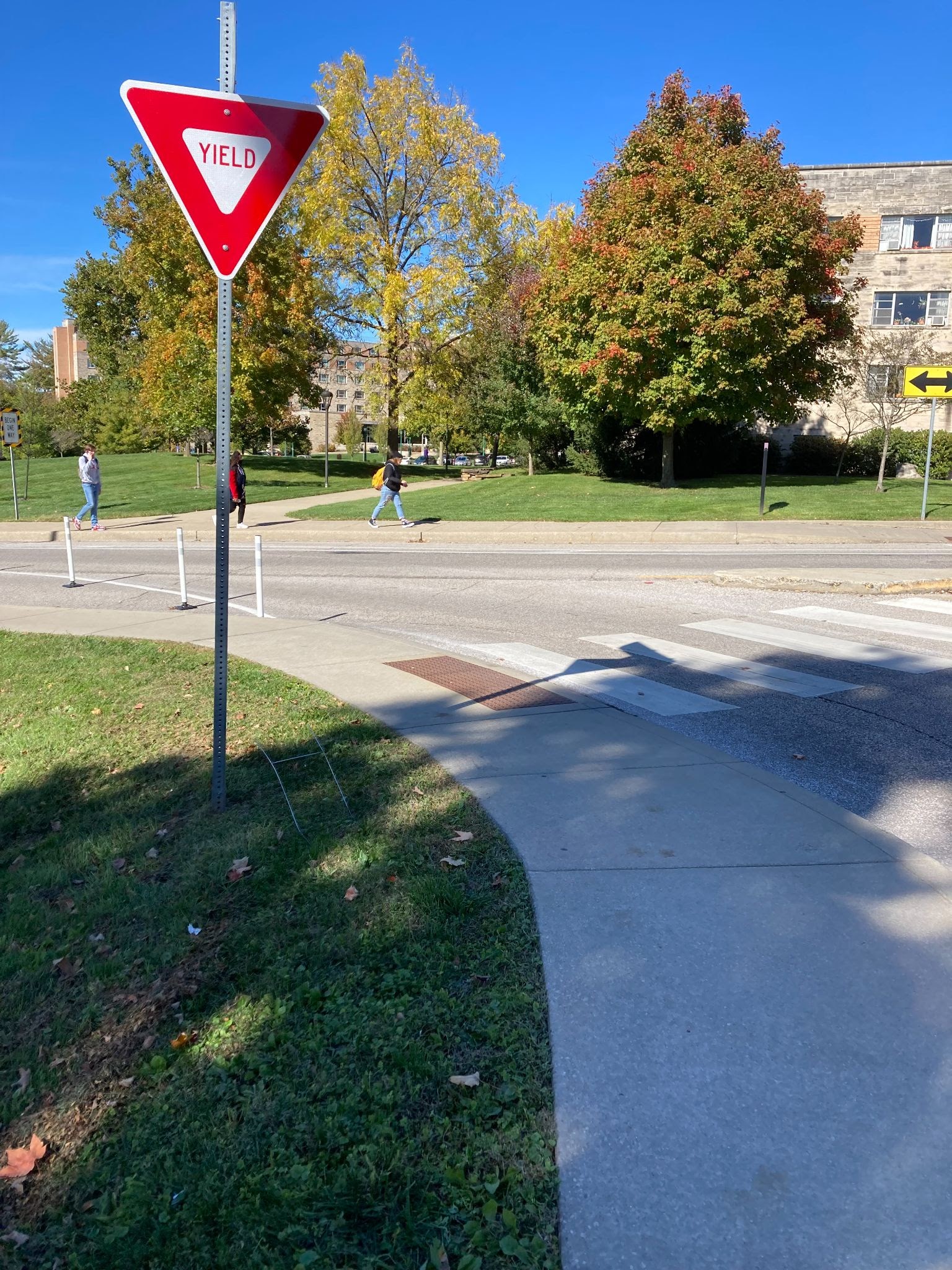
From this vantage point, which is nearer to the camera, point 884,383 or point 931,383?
point 931,383

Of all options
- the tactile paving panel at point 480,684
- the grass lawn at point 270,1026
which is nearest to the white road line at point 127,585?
the tactile paving panel at point 480,684

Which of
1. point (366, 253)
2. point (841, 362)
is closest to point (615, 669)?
point (841, 362)

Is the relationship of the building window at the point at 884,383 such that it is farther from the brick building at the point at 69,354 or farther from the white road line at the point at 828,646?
the brick building at the point at 69,354

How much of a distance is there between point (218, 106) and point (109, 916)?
3430 millimetres

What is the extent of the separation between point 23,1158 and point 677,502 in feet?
77.4

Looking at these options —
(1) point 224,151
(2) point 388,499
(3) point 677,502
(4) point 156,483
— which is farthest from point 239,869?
(4) point 156,483

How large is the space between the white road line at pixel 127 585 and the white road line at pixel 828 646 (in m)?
4.96

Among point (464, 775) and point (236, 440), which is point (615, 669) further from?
point (236, 440)

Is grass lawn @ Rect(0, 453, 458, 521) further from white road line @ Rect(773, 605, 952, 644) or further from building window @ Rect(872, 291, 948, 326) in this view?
building window @ Rect(872, 291, 948, 326)

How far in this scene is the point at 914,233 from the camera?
37906 mm

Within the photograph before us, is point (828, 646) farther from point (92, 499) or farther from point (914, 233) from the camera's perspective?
point (914, 233)

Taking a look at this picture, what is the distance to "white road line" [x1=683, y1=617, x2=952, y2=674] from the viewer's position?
26.5 feet

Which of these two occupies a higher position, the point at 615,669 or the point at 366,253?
the point at 366,253

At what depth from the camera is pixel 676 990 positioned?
10.5 ft
